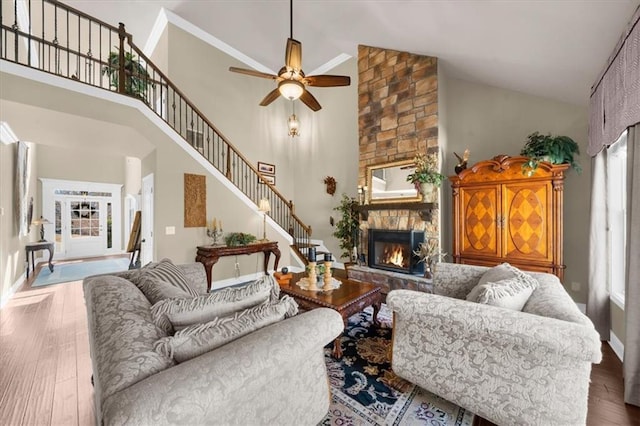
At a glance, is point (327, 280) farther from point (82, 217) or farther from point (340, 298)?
point (82, 217)

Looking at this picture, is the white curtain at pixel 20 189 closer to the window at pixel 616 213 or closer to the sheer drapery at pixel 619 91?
the sheer drapery at pixel 619 91

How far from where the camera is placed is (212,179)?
191 inches

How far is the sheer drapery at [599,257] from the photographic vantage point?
9.05ft

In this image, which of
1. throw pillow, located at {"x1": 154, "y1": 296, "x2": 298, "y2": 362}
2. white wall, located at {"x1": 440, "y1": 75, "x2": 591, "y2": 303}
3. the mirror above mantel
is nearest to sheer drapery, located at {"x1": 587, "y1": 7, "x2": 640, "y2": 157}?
white wall, located at {"x1": 440, "y1": 75, "x2": 591, "y2": 303}

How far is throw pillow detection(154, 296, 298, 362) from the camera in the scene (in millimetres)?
1071

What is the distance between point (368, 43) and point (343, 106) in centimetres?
155

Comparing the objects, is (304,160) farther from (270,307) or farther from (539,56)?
(270,307)

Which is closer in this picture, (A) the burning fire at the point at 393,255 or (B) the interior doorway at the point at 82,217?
(A) the burning fire at the point at 393,255

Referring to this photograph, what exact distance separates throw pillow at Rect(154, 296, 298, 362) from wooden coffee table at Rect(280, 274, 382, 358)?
1.08 meters

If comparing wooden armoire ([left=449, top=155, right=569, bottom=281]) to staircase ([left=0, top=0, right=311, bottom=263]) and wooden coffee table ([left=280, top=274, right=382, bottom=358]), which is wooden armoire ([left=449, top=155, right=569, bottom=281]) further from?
staircase ([left=0, top=0, right=311, bottom=263])

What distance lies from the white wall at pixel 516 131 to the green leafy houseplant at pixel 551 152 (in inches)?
12.6

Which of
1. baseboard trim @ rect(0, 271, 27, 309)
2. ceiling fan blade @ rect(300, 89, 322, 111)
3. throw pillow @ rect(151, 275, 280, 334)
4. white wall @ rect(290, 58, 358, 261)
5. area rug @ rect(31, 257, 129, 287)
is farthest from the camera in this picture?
white wall @ rect(290, 58, 358, 261)

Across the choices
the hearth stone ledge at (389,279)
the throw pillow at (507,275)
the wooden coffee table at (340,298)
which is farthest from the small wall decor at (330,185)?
the throw pillow at (507,275)

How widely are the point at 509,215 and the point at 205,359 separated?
3.91 metres
